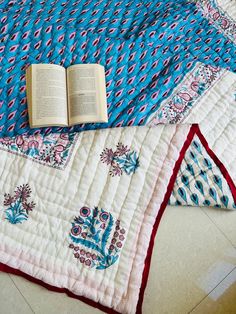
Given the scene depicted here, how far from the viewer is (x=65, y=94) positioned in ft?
3.14

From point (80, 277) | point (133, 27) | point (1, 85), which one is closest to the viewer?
point (80, 277)

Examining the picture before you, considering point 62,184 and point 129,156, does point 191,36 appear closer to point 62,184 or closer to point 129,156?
point 129,156

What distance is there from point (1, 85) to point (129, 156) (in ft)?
1.41

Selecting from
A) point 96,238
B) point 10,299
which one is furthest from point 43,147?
point 10,299

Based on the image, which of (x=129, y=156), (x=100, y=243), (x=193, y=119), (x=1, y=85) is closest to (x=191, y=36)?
(x=193, y=119)

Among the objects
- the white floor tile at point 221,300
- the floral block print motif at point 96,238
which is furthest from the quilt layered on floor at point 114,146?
the white floor tile at point 221,300

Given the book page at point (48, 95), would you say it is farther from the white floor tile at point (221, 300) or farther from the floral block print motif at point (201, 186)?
the white floor tile at point (221, 300)

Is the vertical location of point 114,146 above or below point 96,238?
above

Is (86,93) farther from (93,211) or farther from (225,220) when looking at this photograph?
(225,220)

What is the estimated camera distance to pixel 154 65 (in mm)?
1052

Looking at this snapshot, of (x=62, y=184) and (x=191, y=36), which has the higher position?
(x=191, y=36)

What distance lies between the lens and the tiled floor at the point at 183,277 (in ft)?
2.70

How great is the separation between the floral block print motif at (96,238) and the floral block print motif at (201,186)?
0.59 ft

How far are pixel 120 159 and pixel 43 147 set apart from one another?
0.22 m
